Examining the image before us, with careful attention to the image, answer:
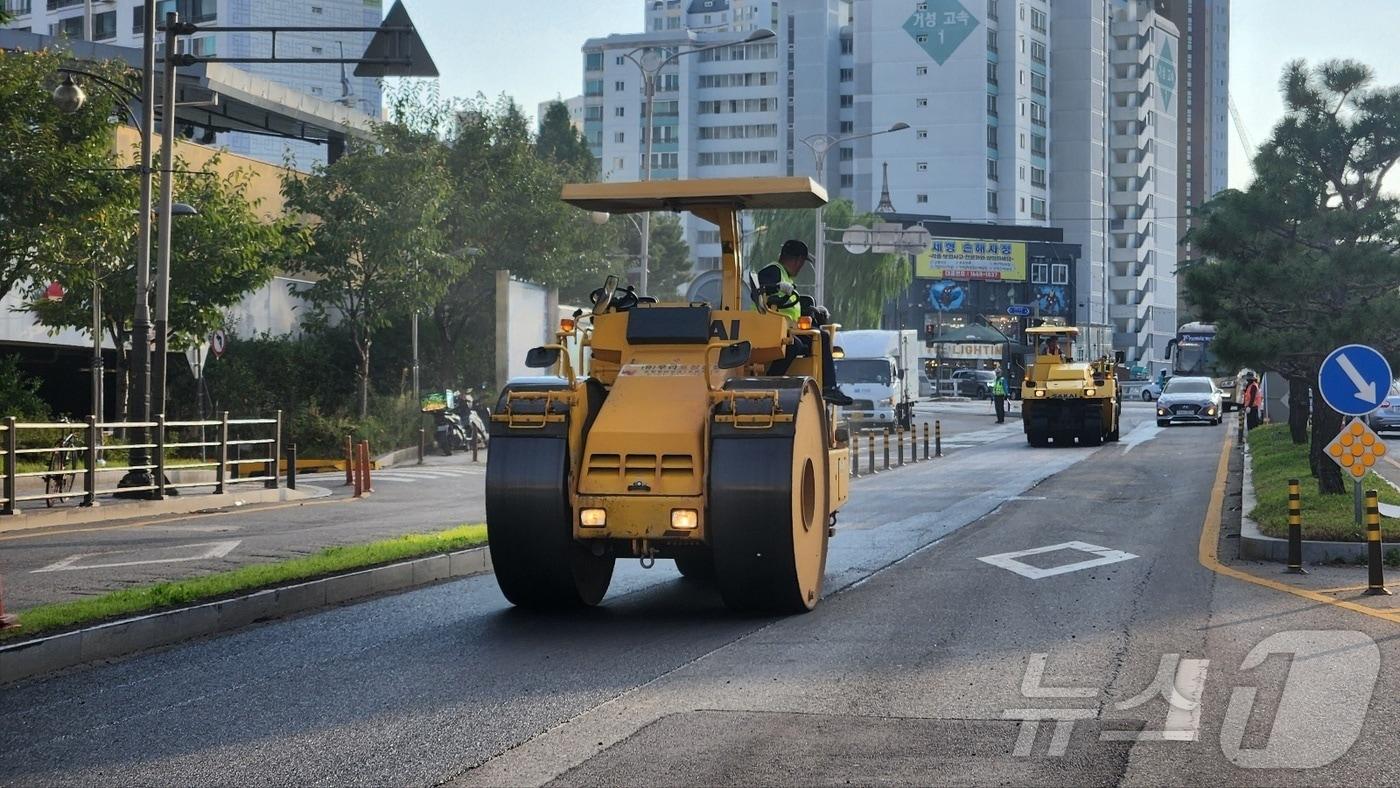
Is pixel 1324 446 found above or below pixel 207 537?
above

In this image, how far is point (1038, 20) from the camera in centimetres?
13212

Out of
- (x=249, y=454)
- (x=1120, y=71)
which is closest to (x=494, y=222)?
(x=249, y=454)

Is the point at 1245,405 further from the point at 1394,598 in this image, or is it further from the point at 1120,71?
the point at 1120,71

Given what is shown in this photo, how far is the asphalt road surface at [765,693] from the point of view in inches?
273

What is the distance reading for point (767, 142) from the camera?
149m

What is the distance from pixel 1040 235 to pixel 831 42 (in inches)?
1234

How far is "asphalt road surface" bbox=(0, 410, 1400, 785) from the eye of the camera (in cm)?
694

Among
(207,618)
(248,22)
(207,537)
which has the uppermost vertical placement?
(248,22)

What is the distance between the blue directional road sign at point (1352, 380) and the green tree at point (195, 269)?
22.2 metres

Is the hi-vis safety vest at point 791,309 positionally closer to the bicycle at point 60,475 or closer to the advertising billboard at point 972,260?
the bicycle at point 60,475

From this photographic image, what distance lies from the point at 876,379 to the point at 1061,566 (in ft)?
120

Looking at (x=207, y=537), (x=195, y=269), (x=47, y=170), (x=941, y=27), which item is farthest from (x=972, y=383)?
(x=207, y=537)

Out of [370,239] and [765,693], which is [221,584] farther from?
[370,239]

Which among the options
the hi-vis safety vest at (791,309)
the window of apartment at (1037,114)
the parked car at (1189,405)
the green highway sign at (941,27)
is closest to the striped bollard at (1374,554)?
the hi-vis safety vest at (791,309)
